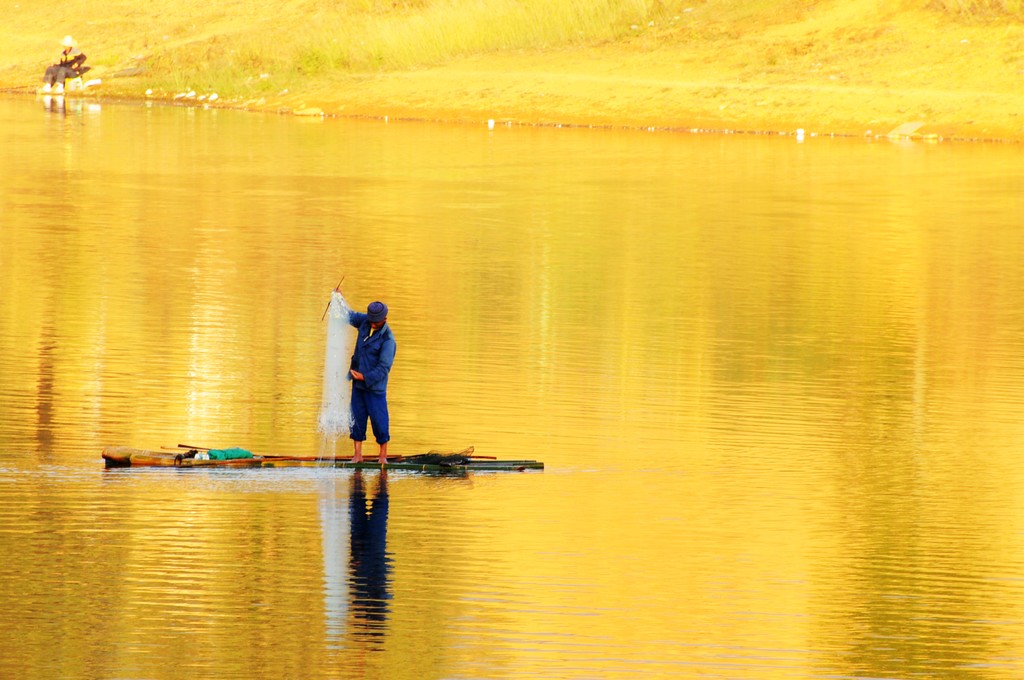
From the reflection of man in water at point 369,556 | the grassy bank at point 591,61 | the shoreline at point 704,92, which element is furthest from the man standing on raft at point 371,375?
the grassy bank at point 591,61

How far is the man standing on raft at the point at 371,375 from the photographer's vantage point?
1352 cm

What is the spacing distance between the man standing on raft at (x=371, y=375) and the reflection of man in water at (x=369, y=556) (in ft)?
0.95

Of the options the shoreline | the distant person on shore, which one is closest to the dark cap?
the shoreline

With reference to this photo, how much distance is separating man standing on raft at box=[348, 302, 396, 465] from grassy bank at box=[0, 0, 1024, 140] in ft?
121

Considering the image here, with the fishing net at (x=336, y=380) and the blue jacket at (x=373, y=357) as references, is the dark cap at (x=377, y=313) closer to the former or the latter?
the blue jacket at (x=373, y=357)

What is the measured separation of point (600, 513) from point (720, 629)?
2318 mm

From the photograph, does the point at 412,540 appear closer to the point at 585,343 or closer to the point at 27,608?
the point at 27,608

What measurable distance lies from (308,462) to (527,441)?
1.99m

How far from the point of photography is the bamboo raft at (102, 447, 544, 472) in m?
A: 13.3

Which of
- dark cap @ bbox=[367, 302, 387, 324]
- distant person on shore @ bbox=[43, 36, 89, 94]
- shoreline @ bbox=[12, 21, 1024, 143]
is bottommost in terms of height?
dark cap @ bbox=[367, 302, 387, 324]

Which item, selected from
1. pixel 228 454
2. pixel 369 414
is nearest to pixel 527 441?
pixel 369 414

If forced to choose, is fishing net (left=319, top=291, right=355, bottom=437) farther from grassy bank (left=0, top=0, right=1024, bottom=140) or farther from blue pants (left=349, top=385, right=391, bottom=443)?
grassy bank (left=0, top=0, right=1024, bottom=140)

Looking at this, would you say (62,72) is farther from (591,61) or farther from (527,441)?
(527,441)

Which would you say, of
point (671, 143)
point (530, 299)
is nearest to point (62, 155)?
point (671, 143)
